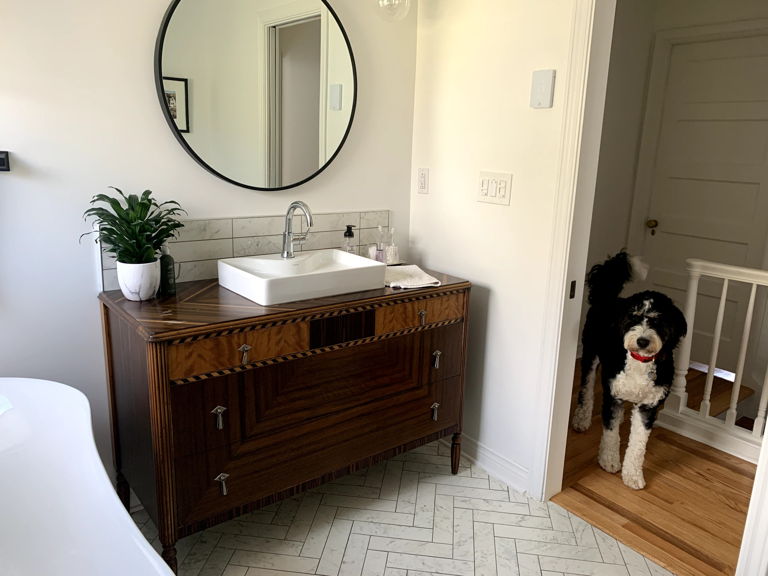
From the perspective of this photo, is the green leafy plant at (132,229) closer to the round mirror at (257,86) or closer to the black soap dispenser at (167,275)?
the black soap dispenser at (167,275)

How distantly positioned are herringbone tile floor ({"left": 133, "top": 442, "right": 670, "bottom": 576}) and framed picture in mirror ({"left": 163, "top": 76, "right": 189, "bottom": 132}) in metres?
1.42

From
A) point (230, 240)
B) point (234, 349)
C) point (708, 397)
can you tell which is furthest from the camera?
point (708, 397)

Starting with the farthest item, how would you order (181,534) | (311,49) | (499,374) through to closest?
(499,374), (311,49), (181,534)

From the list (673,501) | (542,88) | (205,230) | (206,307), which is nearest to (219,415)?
(206,307)

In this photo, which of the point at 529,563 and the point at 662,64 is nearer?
the point at 529,563

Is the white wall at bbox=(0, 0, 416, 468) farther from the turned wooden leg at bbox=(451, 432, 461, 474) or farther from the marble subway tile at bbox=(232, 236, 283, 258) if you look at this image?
the turned wooden leg at bbox=(451, 432, 461, 474)

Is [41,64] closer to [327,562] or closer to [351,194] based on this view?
[351,194]

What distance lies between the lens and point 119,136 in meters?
1.97

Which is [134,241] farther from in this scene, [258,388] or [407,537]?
[407,537]

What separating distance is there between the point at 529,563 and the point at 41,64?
222 cm

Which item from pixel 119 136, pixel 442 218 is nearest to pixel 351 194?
pixel 442 218

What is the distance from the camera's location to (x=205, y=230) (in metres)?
2.19

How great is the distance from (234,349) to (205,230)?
0.62 metres

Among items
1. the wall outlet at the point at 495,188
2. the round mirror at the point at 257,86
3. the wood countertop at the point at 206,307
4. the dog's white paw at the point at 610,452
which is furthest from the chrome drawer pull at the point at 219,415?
the dog's white paw at the point at 610,452
